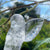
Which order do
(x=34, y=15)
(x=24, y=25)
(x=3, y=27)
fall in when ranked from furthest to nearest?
(x=34, y=15), (x=3, y=27), (x=24, y=25)

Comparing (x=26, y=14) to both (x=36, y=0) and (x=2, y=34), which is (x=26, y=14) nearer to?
(x=36, y=0)

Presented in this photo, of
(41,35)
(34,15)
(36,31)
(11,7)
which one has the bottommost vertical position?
(41,35)

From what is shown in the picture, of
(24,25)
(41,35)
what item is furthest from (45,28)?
(24,25)

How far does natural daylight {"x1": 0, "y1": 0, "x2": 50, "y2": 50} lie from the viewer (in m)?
0.99

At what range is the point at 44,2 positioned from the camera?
4.49 ft

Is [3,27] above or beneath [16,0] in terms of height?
beneath

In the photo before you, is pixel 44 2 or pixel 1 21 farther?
pixel 44 2

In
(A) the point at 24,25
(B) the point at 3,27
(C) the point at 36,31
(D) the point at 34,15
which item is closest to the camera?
(A) the point at 24,25

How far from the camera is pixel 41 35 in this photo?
4.32 ft

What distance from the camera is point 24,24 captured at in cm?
101

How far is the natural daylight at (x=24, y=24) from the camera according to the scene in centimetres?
99

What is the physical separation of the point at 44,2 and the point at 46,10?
97 mm

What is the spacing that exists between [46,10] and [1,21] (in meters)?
0.54

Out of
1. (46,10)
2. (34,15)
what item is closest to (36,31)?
(34,15)
